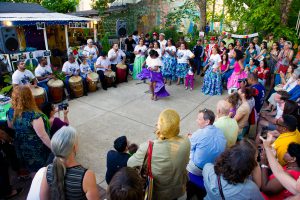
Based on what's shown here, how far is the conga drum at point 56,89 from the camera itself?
6598 mm

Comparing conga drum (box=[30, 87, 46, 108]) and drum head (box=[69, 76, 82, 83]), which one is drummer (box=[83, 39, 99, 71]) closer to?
drum head (box=[69, 76, 82, 83])

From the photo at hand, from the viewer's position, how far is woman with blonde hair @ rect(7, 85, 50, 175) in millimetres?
3014

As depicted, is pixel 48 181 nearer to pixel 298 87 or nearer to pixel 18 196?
pixel 18 196

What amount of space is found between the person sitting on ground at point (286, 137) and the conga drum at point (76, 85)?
5521 mm

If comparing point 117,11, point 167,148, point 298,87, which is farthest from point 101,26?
point 167,148

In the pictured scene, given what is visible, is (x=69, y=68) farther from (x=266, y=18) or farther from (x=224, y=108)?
(x=266, y=18)

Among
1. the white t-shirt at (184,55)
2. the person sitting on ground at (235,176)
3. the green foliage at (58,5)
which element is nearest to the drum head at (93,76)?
the white t-shirt at (184,55)

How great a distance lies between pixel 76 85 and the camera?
277 inches

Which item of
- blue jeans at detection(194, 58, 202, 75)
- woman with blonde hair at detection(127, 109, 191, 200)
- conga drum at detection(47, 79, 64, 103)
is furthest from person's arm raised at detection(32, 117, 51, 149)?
blue jeans at detection(194, 58, 202, 75)

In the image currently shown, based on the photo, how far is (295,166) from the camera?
7.62 feet

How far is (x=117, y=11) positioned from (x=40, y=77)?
10.1 metres

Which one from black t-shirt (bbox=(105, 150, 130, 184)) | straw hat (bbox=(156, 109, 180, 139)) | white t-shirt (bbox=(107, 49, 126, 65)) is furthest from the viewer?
white t-shirt (bbox=(107, 49, 126, 65))

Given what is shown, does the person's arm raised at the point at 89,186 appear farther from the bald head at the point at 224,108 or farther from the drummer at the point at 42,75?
the drummer at the point at 42,75

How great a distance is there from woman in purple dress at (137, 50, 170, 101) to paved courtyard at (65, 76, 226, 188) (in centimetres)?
29
